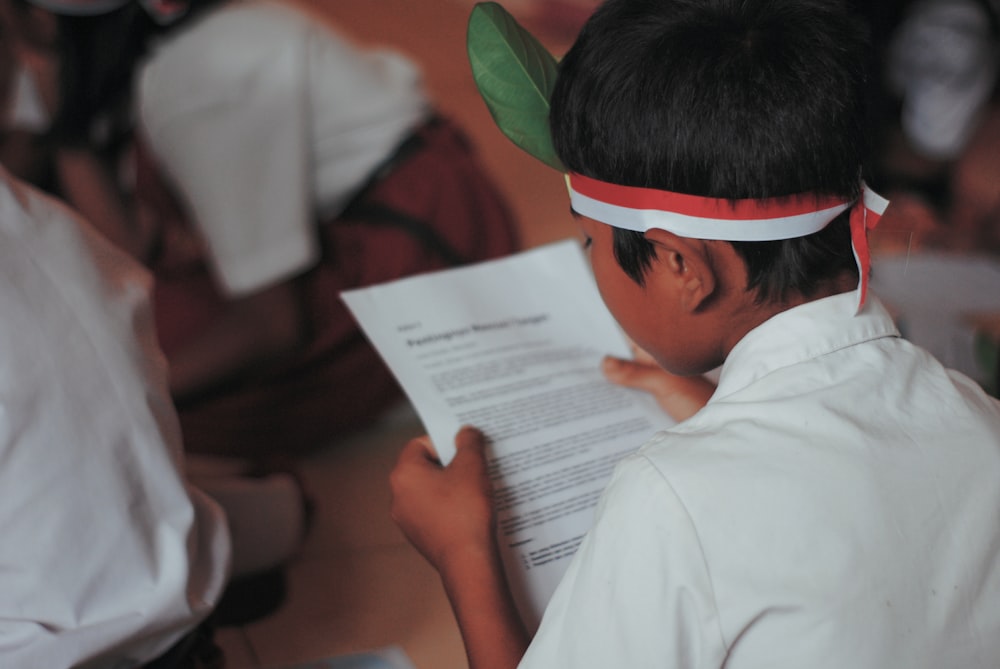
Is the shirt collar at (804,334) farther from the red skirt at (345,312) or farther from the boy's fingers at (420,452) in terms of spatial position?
Result: the red skirt at (345,312)

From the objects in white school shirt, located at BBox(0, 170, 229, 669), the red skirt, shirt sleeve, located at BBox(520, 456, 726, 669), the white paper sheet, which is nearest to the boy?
shirt sleeve, located at BBox(520, 456, 726, 669)

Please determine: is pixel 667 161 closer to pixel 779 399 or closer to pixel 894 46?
pixel 779 399

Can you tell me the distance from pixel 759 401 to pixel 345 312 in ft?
3.60

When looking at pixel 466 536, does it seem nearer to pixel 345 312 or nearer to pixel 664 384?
pixel 664 384

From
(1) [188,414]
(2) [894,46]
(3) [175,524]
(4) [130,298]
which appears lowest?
(1) [188,414]

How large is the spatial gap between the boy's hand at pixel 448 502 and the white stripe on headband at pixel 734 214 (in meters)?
0.28

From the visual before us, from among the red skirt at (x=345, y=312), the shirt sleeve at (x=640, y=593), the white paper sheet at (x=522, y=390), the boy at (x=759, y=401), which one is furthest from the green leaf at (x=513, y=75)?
the red skirt at (x=345, y=312)

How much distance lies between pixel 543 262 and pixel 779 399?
1.54ft

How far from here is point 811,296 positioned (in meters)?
0.73

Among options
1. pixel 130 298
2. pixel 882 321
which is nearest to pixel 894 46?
pixel 882 321

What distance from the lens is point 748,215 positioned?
0.68 metres

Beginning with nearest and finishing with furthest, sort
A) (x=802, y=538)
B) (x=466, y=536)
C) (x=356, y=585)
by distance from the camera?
(x=802, y=538), (x=466, y=536), (x=356, y=585)

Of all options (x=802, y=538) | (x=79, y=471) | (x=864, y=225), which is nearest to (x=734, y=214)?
(x=864, y=225)

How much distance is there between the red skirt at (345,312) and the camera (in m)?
1.61
